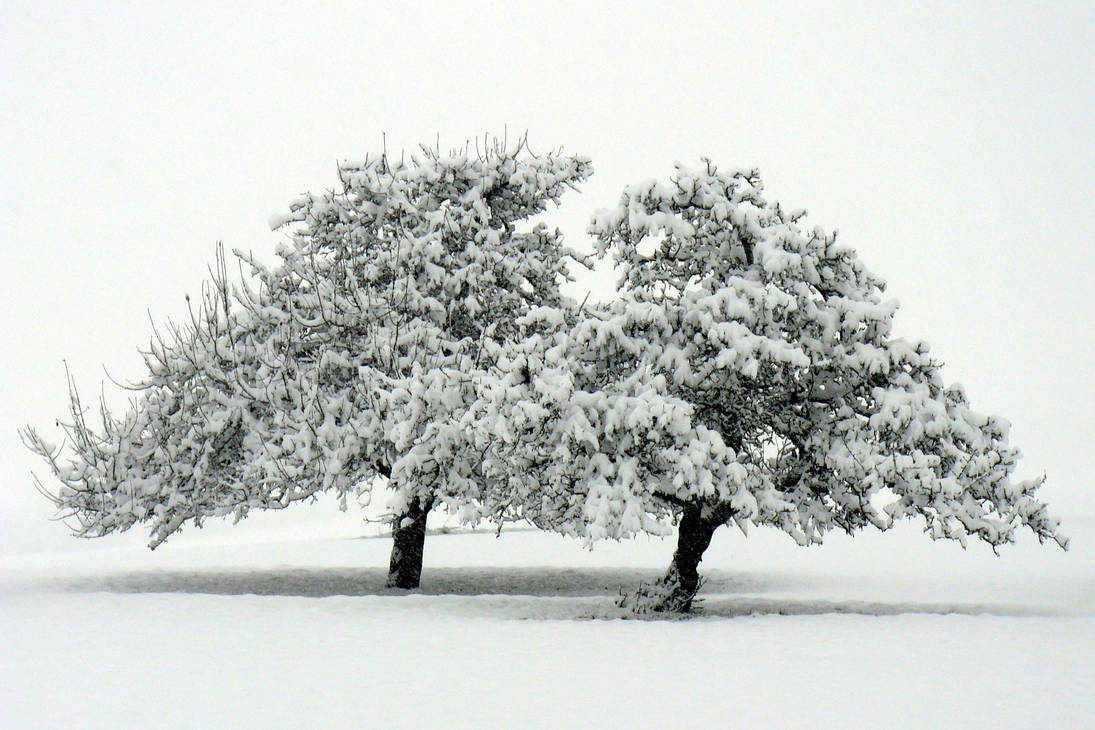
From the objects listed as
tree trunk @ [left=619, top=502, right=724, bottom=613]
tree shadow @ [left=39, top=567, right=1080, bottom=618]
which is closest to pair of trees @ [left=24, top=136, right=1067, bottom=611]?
tree trunk @ [left=619, top=502, right=724, bottom=613]

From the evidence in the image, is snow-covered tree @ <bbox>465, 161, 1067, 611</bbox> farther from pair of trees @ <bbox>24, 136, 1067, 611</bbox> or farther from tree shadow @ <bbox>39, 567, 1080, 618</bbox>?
tree shadow @ <bbox>39, 567, 1080, 618</bbox>

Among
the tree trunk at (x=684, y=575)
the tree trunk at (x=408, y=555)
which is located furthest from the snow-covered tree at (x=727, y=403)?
the tree trunk at (x=408, y=555)

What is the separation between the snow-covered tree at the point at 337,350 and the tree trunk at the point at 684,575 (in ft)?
11.1

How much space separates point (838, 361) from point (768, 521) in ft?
9.36

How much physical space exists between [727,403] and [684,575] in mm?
3142

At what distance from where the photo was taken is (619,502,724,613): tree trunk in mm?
17047

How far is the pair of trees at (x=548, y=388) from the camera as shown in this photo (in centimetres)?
1570

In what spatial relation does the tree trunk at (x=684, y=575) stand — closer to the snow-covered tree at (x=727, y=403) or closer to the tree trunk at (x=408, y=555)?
the snow-covered tree at (x=727, y=403)

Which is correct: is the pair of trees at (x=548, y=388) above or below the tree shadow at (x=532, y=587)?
above

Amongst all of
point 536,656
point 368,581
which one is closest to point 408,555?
point 368,581

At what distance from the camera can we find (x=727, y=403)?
16.8 metres

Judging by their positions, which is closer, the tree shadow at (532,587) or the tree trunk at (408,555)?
the tree shadow at (532,587)

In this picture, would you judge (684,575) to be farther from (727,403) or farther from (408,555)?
(408,555)

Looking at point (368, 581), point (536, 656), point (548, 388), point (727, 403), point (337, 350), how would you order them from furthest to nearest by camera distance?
point (368, 581) < point (337, 350) < point (727, 403) < point (548, 388) < point (536, 656)
